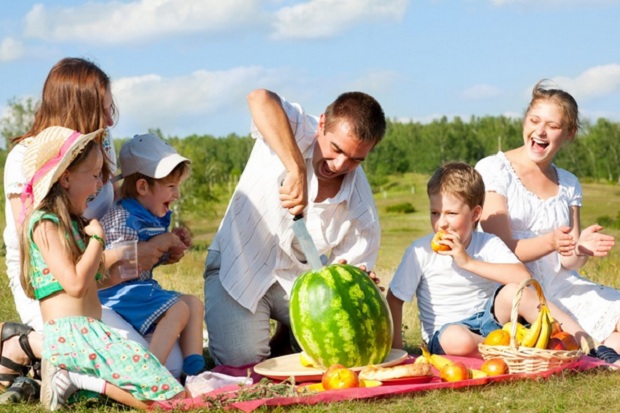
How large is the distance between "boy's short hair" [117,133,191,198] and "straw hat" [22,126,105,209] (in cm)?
88

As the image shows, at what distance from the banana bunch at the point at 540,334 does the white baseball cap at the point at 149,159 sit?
268cm

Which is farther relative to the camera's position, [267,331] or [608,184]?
[608,184]

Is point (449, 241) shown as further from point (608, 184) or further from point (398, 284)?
point (608, 184)

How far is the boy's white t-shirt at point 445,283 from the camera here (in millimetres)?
6359

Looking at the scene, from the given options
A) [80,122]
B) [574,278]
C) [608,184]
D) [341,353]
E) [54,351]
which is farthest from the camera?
[608,184]

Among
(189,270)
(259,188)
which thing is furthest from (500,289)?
(189,270)

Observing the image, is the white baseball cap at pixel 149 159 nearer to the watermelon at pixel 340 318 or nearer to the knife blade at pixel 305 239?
the knife blade at pixel 305 239

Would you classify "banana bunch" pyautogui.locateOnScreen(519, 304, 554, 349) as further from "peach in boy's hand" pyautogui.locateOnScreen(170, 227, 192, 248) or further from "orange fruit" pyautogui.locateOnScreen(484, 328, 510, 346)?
"peach in boy's hand" pyautogui.locateOnScreen(170, 227, 192, 248)

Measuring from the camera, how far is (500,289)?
239 inches

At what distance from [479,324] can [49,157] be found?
3.26 metres

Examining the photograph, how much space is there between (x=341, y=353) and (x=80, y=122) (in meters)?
2.38

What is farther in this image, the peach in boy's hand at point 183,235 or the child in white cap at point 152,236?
the peach in boy's hand at point 183,235

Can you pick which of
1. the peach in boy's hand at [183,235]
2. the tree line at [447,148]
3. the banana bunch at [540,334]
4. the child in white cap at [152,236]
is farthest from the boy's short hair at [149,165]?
the tree line at [447,148]

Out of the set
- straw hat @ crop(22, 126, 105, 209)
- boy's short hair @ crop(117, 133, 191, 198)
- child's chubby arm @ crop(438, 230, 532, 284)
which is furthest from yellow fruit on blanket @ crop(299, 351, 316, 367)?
straw hat @ crop(22, 126, 105, 209)
